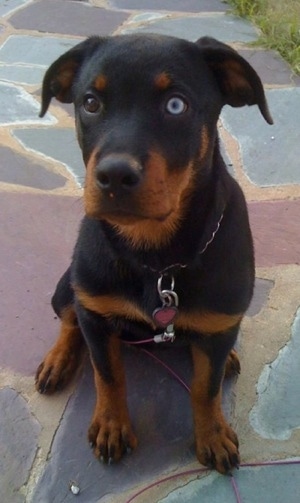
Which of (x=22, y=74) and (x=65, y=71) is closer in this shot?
(x=65, y=71)

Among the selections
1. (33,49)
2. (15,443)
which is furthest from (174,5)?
(15,443)

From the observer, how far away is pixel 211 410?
7.71 ft

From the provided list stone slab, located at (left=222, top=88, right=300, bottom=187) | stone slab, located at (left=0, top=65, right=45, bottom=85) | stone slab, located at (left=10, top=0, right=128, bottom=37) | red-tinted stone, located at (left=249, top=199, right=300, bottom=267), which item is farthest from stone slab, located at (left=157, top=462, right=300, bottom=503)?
stone slab, located at (left=10, top=0, right=128, bottom=37)

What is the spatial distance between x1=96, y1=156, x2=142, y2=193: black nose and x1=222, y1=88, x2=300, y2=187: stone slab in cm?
179

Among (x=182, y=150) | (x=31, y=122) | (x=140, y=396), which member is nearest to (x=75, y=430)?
(x=140, y=396)

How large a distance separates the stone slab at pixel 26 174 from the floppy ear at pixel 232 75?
60.7 inches

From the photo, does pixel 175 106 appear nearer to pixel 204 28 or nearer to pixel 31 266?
pixel 31 266

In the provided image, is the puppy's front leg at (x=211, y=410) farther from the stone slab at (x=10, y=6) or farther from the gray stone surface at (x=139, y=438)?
the stone slab at (x=10, y=6)

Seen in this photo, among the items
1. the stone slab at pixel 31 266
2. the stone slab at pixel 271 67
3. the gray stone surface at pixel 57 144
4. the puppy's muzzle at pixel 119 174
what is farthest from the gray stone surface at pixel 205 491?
the stone slab at pixel 271 67

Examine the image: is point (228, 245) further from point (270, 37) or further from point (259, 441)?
point (270, 37)

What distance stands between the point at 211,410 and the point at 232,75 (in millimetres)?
1023

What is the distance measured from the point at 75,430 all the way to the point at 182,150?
104 centimetres

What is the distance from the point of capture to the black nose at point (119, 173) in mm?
1762

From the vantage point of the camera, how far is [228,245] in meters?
2.20
